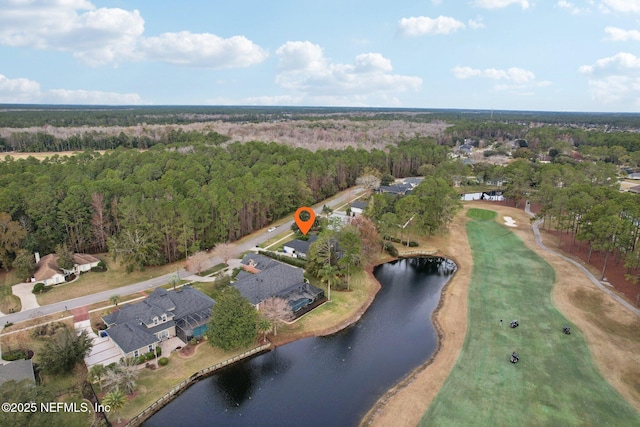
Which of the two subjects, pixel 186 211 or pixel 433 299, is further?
pixel 186 211

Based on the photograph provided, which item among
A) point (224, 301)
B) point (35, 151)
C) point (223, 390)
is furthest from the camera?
point (35, 151)

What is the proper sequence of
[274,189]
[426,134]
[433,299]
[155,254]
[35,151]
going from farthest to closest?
[426,134], [35,151], [274,189], [155,254], [433,299]

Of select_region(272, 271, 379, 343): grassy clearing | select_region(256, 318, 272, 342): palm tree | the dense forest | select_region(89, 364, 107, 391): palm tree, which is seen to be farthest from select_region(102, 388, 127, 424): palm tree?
the dense forest

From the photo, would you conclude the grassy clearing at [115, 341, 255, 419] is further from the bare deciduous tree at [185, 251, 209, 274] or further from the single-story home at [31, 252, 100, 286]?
the single-story home at [31, 252, 100, 286]

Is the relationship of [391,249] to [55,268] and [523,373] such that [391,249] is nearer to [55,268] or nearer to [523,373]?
[523,373]

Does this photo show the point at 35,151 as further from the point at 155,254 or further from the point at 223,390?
the point at 223,390

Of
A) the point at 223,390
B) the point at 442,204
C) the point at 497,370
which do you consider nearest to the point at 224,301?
the point at 223,390

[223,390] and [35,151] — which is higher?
[35,151]
